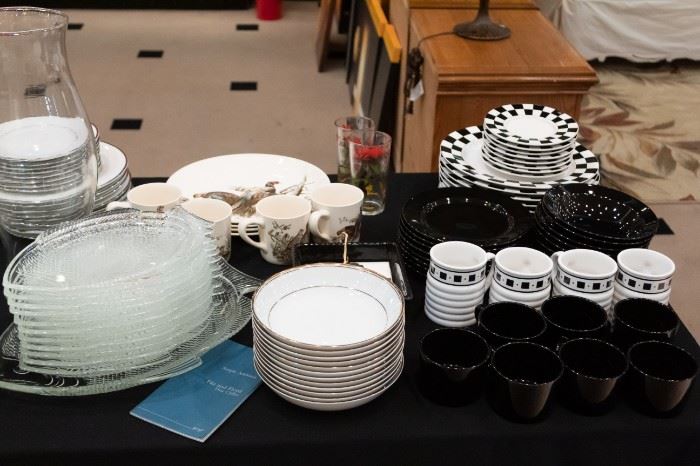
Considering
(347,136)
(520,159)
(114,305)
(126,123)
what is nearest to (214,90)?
(126,123)

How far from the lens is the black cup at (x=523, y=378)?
3.45 ft

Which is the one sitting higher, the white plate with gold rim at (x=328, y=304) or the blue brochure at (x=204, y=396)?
the white plate with gold rim at (x=328, y=304)

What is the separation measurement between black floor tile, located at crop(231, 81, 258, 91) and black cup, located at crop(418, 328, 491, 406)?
11.3 feet

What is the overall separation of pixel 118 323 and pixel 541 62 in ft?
5.29

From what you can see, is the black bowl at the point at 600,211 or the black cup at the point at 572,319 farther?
the black bowl at the point at 600,211

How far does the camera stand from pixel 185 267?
1.14 meters

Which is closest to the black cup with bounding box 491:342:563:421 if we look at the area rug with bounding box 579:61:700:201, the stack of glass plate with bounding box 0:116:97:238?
the stack of glass plate with bounding box 0:116:97:238

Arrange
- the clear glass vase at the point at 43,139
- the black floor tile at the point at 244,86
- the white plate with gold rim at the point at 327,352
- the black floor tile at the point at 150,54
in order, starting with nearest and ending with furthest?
1. the white plate with gold rim at the point at 327,352
2. the clear glass vase at the point at 43,139
3. the black floor tile at the point at 244,86
4. the black floor tile at the point at 150,54

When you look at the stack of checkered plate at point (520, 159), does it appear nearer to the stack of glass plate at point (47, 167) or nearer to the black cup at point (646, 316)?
the black cup at point (646, 316)

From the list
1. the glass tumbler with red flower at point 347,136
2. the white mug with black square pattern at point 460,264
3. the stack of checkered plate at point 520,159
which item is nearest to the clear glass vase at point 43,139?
the glass tumbler with red flower at point 347,136

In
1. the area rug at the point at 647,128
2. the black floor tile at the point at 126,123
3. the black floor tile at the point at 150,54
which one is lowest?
the black floor tile at the point at 126,123

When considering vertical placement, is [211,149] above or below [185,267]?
below

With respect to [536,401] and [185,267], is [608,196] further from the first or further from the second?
[185,267]

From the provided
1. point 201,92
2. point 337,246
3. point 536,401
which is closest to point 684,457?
point 536,401
